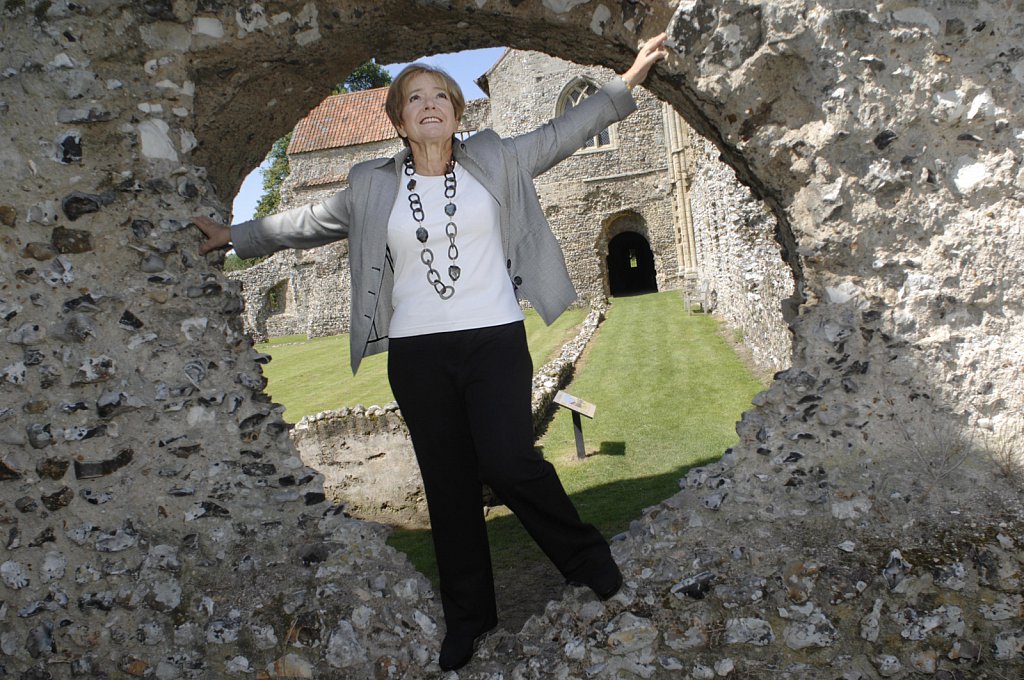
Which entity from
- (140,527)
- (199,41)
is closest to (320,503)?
(140,527)

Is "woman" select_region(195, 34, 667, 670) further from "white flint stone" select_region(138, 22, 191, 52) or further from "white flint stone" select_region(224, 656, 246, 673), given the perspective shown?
"white flint stone" select_region(138, 22, 191, 52)

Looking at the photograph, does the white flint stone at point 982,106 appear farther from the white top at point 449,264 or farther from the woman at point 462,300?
the white top at point 449,264

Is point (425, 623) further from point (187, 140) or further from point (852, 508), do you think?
point (187, 140)

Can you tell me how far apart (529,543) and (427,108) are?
2.72 metres

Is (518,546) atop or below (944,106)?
below

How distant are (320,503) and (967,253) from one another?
2485 mm

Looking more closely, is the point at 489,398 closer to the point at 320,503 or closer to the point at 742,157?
the point at 320,503

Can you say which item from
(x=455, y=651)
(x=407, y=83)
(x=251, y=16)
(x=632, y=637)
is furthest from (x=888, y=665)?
(x=251, y=16)

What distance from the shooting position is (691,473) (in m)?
2.79

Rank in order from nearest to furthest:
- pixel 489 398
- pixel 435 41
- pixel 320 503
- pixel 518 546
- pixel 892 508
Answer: pixel 489 398
pixel 892 508
pixel 320 503
pixel 435 41
pixel 518 546

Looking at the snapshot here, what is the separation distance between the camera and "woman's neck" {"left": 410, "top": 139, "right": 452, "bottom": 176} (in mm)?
2410

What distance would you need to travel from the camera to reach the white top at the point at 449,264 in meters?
2.30

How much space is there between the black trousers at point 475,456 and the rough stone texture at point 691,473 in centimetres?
19

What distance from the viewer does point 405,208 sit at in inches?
93.9
